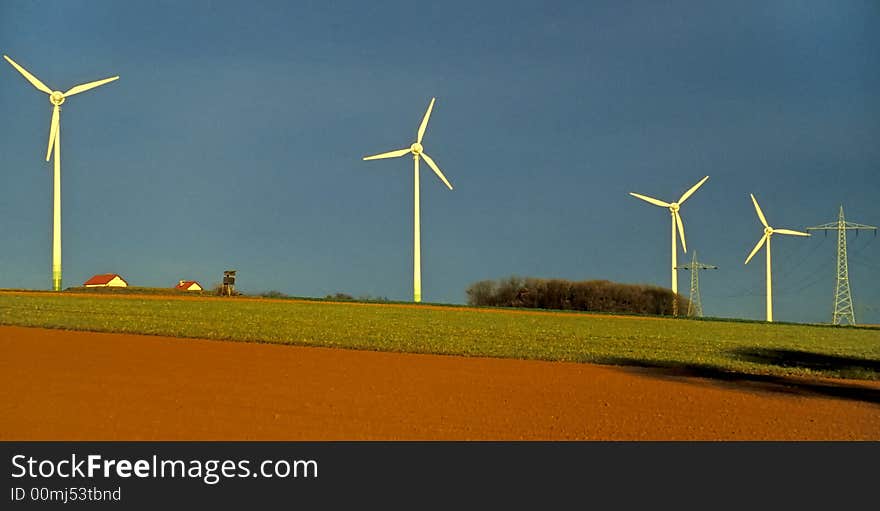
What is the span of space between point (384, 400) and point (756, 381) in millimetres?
11201

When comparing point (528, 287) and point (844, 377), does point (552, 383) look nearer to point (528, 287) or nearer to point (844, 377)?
point (844, 377)

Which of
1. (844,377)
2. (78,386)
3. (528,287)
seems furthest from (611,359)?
(528,287)

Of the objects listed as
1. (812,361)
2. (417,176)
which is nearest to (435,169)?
(417,176)

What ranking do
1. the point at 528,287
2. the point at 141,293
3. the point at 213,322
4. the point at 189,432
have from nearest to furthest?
1. the point at 189,432
2. the point at 213,322
3. the point at 141,293
4. the point at 528,287

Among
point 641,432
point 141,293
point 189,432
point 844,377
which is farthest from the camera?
point 141,293

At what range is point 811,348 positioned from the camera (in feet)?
125

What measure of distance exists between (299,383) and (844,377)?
16286 millimetres

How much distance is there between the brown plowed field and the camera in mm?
14508

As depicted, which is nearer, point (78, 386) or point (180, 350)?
point (78, 386)

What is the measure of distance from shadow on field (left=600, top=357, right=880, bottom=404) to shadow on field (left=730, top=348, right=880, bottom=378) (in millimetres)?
3246

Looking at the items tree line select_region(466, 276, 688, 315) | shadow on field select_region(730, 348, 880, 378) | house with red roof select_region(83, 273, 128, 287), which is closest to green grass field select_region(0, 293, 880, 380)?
shadow on field select_region(730, 348, 880, 378)

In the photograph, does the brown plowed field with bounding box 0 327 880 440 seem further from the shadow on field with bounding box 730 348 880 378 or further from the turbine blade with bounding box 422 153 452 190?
the turbine blade with bounding box 422 153 452 190

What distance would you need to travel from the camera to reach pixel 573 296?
78.4 m

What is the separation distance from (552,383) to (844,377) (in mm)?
10383
